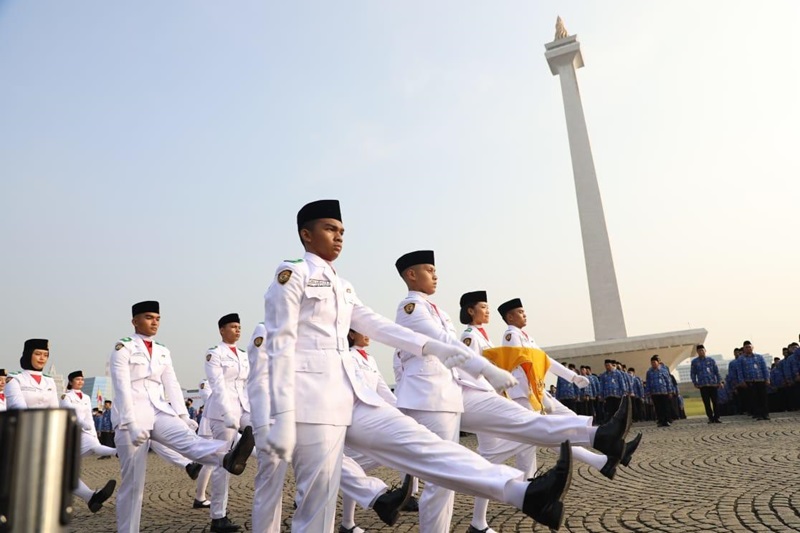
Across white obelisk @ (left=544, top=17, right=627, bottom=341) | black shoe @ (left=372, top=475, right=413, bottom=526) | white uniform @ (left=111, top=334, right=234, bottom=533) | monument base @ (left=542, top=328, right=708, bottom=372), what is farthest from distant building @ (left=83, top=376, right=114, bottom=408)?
white obelisk @ (left=544, top=17, right=627, bottom=341)

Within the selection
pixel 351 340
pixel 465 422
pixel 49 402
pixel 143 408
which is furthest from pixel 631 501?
pixel 49 402

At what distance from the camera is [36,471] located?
1553mm

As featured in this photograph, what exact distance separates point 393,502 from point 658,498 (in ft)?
9.19

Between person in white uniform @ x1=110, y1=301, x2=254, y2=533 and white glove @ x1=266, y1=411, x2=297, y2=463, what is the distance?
2036 mm

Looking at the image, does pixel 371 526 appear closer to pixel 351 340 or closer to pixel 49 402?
pixel 351 340

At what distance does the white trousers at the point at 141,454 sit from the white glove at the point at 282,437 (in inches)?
112

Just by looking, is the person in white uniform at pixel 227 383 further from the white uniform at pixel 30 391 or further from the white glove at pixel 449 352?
the white glove at pixel 449 352

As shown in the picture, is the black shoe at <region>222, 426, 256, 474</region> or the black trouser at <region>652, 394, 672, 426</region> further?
the black trouser at <region>652, 394, 672, 426</region>

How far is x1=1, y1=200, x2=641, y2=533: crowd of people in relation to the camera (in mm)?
3217

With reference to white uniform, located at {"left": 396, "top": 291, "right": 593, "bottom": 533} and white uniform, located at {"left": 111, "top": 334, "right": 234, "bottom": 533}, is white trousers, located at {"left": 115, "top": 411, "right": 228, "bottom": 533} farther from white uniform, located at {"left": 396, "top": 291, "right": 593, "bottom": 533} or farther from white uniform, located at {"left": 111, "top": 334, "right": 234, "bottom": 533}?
white uniform, located at {"left": 396, "top": 291, "right": 593, "bottom": 533}

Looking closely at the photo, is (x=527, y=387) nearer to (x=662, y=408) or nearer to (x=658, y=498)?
(x=658, y=498)

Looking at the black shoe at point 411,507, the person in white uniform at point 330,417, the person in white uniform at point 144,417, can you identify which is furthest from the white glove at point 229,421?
the person in white uniform at point 330,417

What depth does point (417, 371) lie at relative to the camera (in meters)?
4.74

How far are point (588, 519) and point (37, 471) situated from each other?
4.63m
